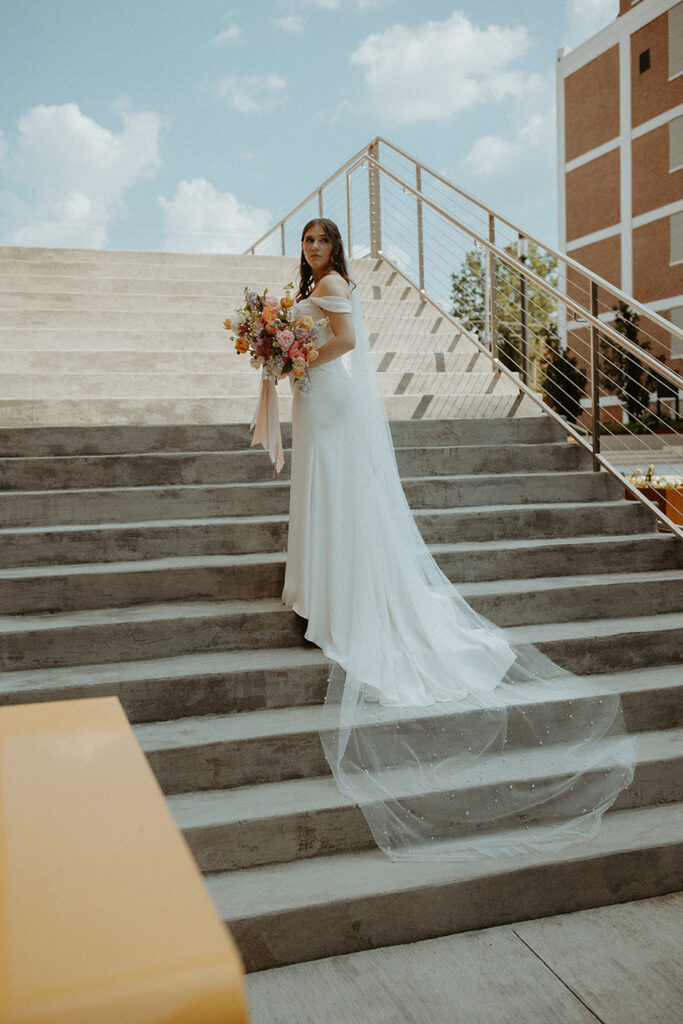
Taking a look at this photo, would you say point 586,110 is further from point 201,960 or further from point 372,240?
point 201,960

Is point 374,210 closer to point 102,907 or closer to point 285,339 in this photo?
point 285,339

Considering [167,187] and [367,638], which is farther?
[167,187]

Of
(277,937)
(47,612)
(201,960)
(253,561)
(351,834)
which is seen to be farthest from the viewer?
(253,561)

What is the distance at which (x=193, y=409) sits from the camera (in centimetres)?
541

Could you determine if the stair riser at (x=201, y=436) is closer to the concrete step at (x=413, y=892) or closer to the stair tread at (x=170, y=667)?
the stair tread at (x=170, y=667)

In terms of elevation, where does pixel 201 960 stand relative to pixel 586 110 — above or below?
below

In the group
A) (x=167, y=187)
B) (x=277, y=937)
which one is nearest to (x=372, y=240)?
Answer: (x=277, y=937)

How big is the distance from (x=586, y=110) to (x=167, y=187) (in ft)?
49.0

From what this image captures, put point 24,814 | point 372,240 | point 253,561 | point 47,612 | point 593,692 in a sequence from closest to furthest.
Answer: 1. point 24,814
2. point 593,692
3. point 47,612
4. point 253,561
5. point 372,240

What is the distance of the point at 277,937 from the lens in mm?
2576

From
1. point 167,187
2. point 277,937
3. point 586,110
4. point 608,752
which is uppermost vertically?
point 586,110

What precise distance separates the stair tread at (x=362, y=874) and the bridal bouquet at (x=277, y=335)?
6.44 ft

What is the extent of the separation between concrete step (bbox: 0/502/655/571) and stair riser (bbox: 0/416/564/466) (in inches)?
25.3

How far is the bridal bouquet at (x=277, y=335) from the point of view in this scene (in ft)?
12.2
